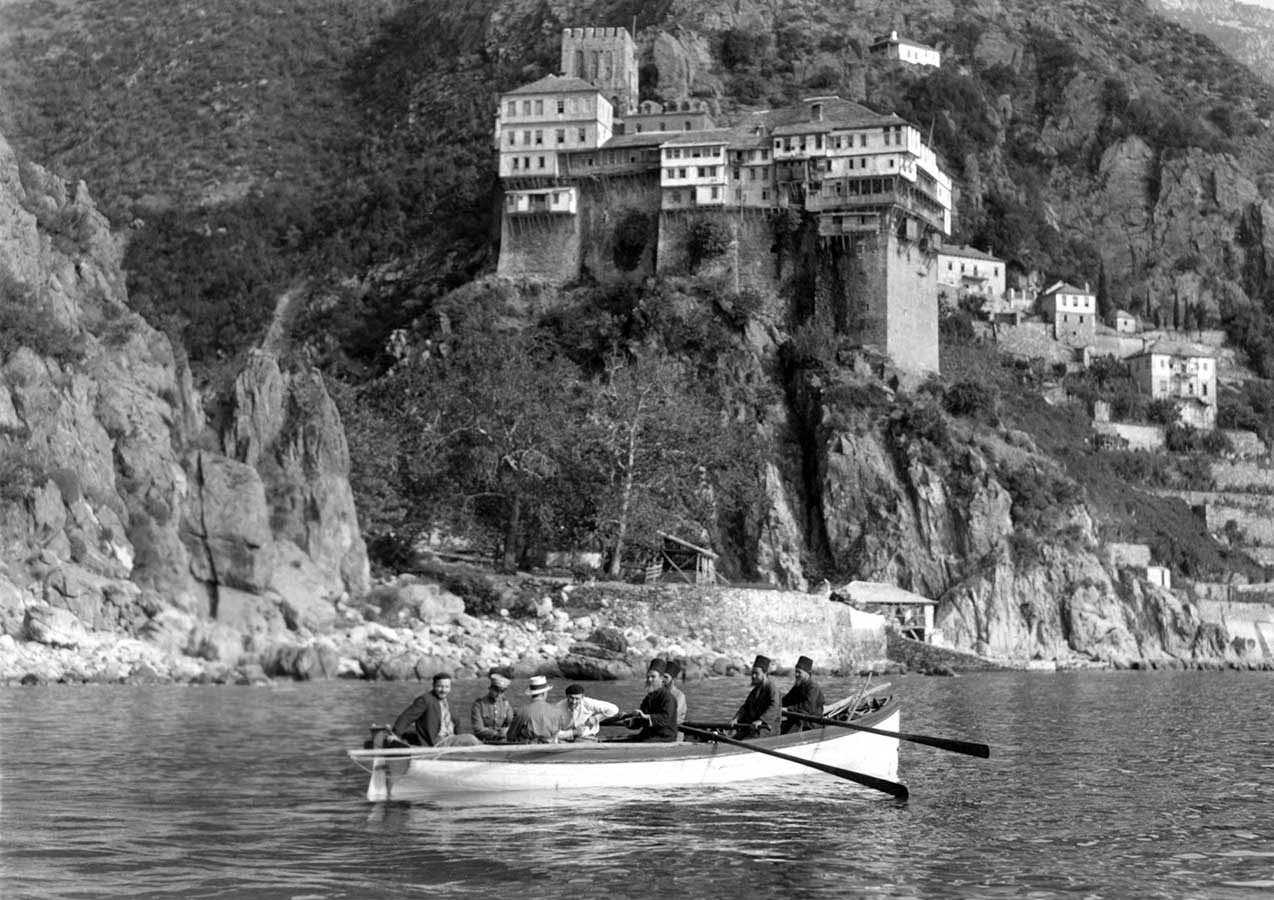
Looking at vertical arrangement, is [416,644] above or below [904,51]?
below

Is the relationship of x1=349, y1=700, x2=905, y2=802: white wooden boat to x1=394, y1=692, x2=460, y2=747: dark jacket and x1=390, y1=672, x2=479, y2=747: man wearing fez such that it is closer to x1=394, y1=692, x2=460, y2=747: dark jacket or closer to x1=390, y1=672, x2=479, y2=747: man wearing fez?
x1=390, y1=672, x2=479, y2=747: man wearing fez

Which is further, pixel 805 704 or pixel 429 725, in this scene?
pixel 805 704

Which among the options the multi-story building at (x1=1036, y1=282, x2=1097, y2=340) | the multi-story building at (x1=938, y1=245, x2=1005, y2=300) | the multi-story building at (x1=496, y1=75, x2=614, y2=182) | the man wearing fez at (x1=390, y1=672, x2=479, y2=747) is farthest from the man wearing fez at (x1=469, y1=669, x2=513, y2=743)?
the multi-story building at (x1=1036, y1=282, x2=1097, y2=340)

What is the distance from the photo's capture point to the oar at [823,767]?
2320 centimetres

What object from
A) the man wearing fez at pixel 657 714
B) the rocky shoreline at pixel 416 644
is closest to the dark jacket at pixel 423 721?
the man wearing fez at pixel 657 714

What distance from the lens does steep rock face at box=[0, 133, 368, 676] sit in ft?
148

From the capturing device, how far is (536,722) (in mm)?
23375

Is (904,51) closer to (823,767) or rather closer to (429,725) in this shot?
(823,767)

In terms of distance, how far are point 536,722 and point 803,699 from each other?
4466 millimetres

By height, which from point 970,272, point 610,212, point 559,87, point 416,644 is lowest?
point 416,644

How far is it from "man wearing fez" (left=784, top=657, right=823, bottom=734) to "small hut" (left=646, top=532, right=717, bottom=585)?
3859 centimetres

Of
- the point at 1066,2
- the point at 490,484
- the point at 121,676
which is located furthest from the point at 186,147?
the point at 121,676

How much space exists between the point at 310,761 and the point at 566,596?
3231 centimetres

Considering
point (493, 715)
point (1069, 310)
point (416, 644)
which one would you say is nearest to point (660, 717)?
point (493, 715)
